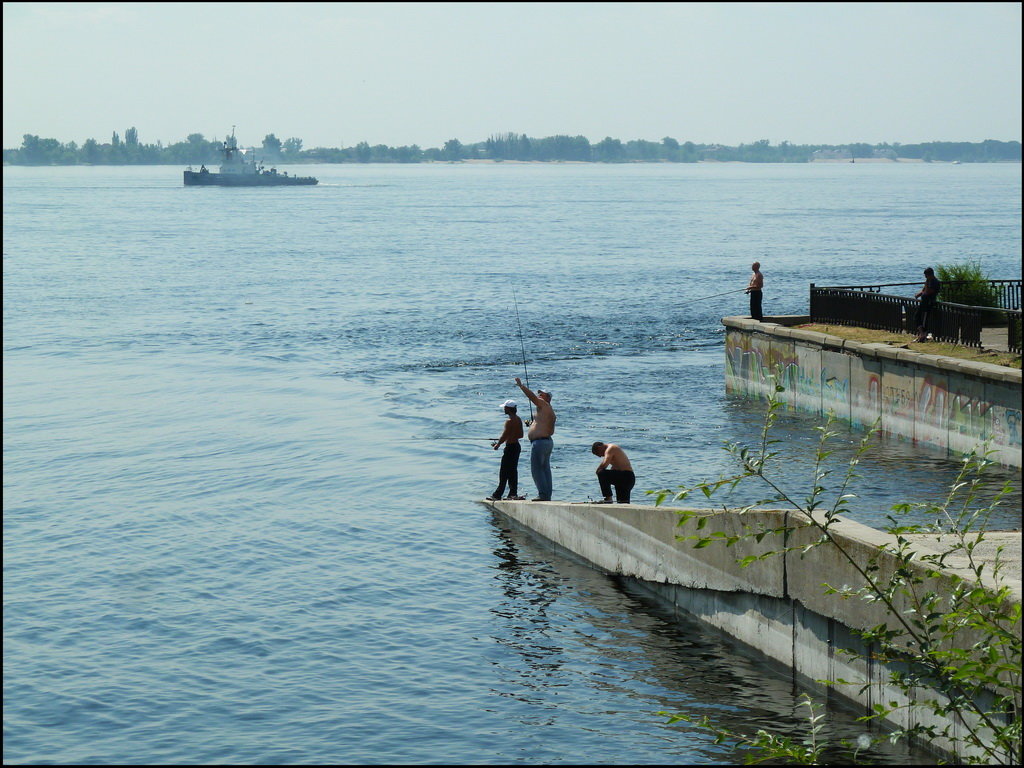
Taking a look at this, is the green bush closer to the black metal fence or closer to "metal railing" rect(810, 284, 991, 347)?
the black metal fence

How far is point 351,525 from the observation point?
20.1m

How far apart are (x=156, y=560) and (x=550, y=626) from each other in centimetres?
638

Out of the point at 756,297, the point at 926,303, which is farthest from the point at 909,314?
the point at 756,297

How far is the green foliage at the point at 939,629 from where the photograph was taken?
24.5ft

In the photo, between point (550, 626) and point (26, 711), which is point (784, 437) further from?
point (26, 711)

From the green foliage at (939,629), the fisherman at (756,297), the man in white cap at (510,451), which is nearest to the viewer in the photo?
the green foliage at (939,629)

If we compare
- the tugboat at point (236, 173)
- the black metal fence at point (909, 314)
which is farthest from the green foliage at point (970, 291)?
the tugboat at point (236, 173)

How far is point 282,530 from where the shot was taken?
1983 centimetres

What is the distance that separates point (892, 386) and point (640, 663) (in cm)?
1088

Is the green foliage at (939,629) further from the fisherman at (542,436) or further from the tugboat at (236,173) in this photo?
the tugboat at (236,173)

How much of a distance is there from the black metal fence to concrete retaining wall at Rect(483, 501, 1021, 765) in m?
7.79

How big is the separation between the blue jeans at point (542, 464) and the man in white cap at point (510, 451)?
487mm

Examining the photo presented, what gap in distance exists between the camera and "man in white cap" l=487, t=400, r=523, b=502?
1888 centimetres

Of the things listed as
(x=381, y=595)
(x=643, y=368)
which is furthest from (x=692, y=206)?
(x=381, y=595)
